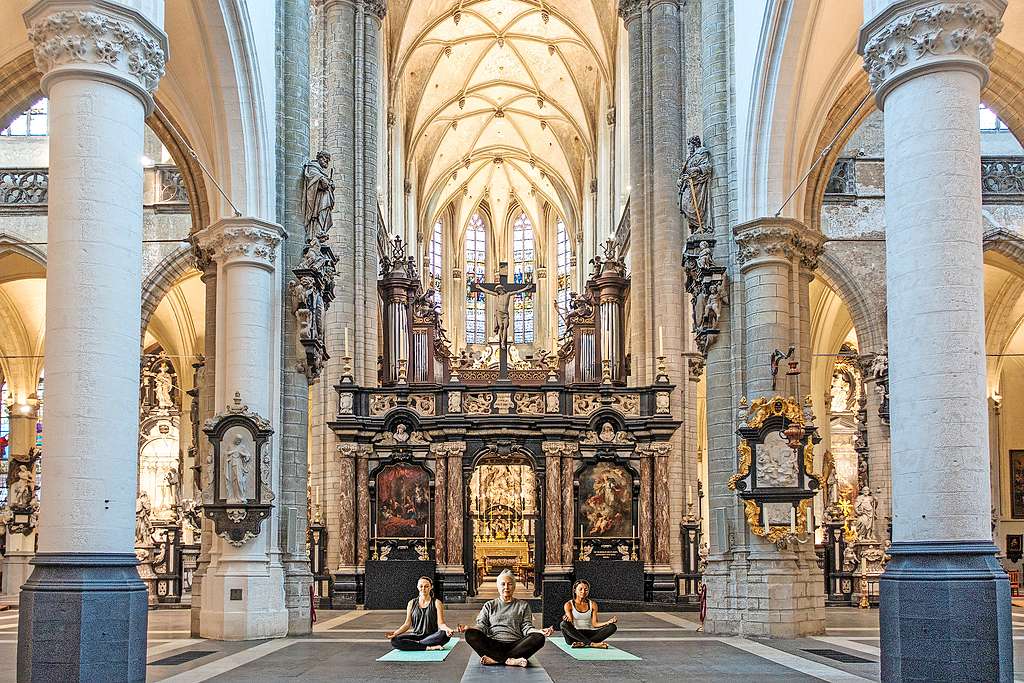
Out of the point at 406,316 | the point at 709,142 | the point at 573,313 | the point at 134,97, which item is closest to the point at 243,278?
the point at 134,97

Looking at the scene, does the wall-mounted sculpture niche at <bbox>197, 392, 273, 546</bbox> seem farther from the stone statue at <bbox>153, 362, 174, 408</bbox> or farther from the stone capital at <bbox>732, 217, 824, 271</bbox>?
the stone statue at <bbox>153, 362, 174, 408</bbox>

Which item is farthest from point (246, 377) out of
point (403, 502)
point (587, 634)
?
point (403, 502)

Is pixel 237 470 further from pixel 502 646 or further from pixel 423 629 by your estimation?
pixel 502 646

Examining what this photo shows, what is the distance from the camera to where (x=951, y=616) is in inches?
378

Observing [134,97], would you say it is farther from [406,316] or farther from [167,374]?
[167,374]

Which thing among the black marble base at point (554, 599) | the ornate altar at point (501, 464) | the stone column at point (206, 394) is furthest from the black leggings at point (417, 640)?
the ornate altar at point (501, 464)

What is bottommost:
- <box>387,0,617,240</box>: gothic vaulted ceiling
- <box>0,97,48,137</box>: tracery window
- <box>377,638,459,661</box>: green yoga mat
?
<box>377,638,459,661</box>: green yoga mat

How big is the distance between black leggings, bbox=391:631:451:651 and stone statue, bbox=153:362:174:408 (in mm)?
23334

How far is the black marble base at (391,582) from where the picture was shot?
79.0ft

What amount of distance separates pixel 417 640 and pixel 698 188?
855 cm

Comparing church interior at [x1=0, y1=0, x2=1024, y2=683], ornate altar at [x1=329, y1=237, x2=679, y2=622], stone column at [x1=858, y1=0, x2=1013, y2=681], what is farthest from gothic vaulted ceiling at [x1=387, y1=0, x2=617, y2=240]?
stone column at [x1=858, y1=0, x2=1013, y2=681]

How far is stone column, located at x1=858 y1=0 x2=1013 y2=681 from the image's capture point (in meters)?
9.65

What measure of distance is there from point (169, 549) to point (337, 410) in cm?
456

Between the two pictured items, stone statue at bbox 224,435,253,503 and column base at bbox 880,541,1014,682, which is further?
stone statue at bbox 224,435,253,503
